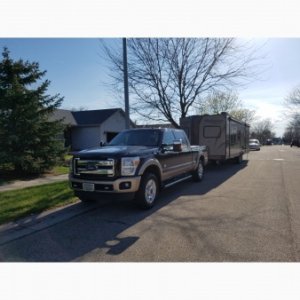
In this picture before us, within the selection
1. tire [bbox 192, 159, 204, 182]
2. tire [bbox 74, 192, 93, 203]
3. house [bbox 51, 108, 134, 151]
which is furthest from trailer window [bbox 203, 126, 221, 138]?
house [bbox 51, 108, 134, 151]

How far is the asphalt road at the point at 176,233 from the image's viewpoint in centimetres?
415

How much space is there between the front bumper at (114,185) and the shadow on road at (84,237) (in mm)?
571

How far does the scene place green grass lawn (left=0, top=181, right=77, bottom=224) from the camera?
6.31 m

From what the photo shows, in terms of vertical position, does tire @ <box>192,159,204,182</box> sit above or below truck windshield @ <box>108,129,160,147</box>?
below

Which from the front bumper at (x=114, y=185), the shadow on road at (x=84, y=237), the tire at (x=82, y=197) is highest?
the front bumper at (x=114, y=185)

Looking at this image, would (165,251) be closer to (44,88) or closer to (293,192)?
(293,192)

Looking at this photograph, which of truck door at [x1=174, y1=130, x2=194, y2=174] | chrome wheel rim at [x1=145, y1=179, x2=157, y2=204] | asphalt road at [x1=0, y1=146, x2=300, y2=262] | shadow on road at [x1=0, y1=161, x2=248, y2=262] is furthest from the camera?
truck door at [x1=174, y1=130, x2=194, y2=174]

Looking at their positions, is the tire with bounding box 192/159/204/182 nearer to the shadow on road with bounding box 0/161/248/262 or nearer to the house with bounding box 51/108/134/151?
the shadow on road with bounding box 0/161/248/262

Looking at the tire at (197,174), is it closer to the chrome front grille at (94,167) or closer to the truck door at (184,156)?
the truck door at (184,156)


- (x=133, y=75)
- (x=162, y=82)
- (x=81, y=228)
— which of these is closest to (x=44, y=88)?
(x=133, y=75)

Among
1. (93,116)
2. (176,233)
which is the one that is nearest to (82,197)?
(176,233)

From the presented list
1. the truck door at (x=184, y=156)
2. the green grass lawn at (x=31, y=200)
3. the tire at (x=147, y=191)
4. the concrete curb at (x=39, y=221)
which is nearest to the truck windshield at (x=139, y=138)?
the tire at (x=147, y=191)

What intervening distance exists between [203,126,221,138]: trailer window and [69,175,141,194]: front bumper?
9.44 metres

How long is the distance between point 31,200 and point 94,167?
7.56 ft
